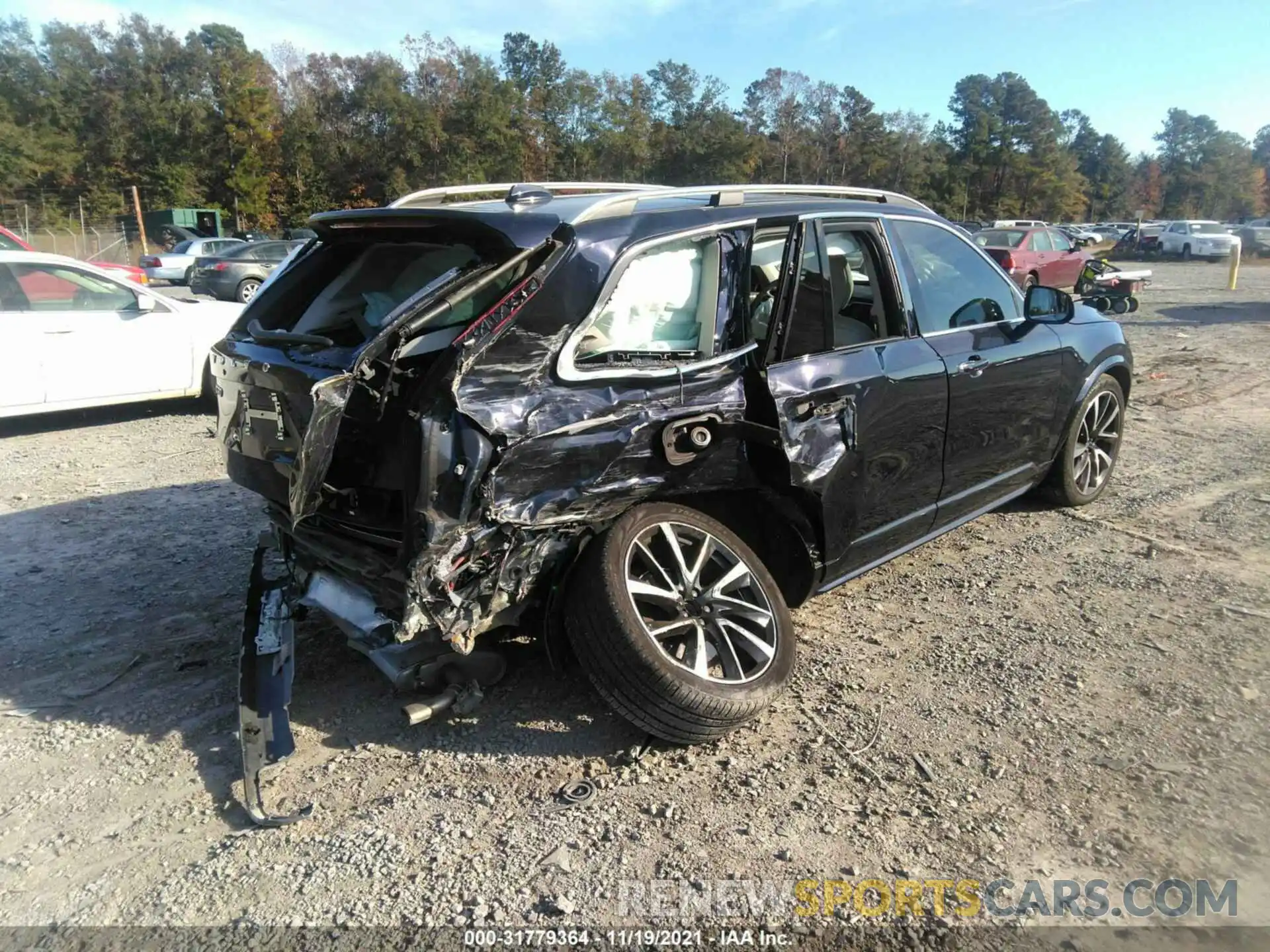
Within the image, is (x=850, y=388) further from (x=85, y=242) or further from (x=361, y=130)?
(x=361, y=130)

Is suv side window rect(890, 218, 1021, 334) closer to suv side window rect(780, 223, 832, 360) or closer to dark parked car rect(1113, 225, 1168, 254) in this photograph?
suv side window rect(780, 223, 832, 360)

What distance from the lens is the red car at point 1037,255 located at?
18.7 m

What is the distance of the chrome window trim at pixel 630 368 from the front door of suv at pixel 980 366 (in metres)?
1.16

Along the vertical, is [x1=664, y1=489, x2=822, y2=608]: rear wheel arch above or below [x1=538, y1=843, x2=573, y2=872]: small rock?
above

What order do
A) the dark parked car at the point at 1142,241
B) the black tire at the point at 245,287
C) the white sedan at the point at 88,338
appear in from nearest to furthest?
the white sedan at the point at 88,338 → the black tire at the point at 245,287 → the dark parked car at the point at 1142,241

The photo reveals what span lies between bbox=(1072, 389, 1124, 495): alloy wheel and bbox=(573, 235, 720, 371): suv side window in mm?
3006

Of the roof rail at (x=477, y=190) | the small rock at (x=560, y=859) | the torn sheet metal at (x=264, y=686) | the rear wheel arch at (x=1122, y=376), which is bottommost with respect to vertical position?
the small rock at (x=560, y=859)

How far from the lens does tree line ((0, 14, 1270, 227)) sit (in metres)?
52.2

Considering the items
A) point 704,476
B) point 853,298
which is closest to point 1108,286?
point 853,298

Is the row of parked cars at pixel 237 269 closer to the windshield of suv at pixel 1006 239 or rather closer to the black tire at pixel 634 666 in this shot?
the windshield of suv at pixel 1006 239

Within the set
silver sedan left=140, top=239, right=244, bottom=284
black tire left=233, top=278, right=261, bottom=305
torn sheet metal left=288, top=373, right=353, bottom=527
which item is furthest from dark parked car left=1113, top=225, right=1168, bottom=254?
torn sheet metal left=288, top=373, right=353, bottom=527

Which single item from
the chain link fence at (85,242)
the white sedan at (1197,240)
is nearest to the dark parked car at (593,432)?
the white sedan at (1197,240)

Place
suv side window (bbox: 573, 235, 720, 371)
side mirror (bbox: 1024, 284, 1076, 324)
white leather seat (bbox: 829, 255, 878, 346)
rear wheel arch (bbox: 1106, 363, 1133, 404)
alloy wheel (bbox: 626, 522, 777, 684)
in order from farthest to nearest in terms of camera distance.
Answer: rear wheel arch (bbox: 1106, 363, 1133, 404) < side mirror (bbox: 1024, 284, 1076, 324) < white leather seat (bbox: 829, 255, 878, 346) < alloy wheel (bbox: 626, 522, 777, 684) < suv side window (bbox: 573, 235, 720, 371)

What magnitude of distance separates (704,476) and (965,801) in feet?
4.46
